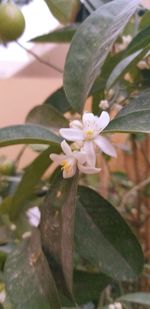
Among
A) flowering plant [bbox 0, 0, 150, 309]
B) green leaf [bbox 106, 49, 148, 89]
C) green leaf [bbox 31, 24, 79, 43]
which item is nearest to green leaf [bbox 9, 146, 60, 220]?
flowering plant [bbox 0, 0, 150, 309]

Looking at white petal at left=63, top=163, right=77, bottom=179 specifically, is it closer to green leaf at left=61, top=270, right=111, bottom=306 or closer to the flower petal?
the flower petal

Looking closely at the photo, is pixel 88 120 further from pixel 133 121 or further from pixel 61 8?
pixel 61 8

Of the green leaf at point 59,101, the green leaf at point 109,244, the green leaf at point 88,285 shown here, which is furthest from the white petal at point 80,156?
the green leaf at point 59,101

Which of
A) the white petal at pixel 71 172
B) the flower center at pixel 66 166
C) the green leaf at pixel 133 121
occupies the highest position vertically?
the green leaf at pixel 133 121

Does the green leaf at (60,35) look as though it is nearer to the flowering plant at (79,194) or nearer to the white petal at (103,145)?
the flowering plant at (79,194)

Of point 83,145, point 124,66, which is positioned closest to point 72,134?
point 83,145
